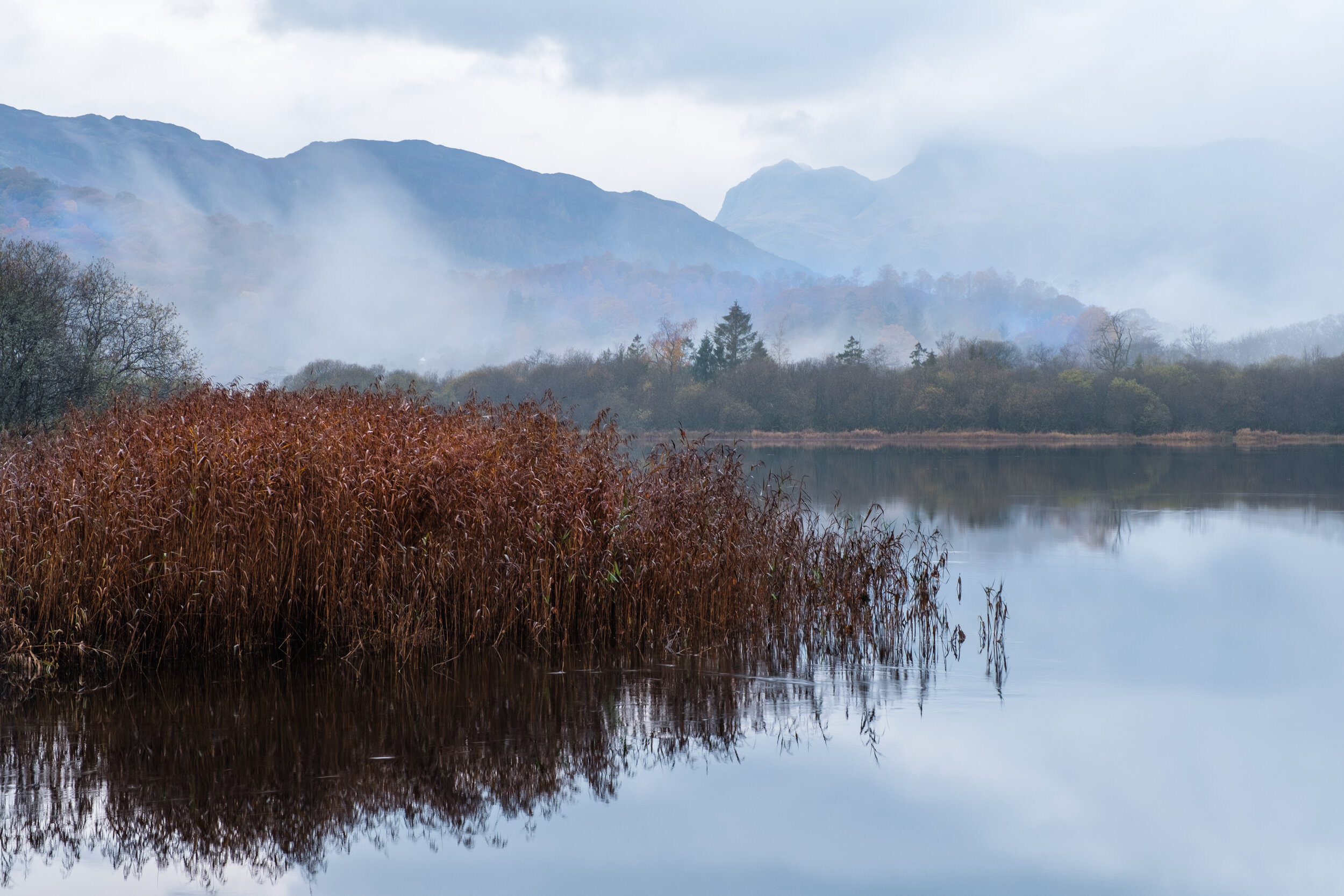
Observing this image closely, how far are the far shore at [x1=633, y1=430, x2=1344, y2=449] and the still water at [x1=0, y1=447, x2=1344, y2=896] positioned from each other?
2082 inches

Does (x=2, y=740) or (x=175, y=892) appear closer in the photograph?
(x=175, y=892)

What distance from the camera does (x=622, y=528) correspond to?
9.02m

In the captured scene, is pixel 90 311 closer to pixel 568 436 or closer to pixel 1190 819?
pixel 568 436

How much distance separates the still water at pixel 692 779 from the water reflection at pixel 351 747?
2 centimetres

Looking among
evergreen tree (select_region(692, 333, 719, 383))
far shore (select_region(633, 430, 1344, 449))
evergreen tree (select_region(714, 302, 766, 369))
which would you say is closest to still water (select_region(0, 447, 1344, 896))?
far shore (select_region(633, 430, 1344, 449))

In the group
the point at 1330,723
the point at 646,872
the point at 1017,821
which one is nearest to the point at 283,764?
the point at 646,872

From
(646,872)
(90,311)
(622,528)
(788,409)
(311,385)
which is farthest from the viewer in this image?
(788,409)

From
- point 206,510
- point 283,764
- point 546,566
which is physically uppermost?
point 206,510

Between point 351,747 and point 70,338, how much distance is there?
20929 millimetres

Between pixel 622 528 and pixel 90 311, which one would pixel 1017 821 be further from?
pixel 90 311

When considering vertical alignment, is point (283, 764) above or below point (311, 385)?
below

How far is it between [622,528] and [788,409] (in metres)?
69.7

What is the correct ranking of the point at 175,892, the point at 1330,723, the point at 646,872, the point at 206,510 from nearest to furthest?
1. the point at 175,892
2. the point at 646,872
3. the point at 206,510
4. the point at 1330,723

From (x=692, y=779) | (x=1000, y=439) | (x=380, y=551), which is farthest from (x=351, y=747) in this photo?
(x=1000, y=439)
